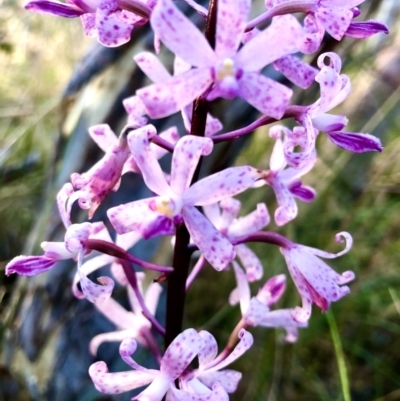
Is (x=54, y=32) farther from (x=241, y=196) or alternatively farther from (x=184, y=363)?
(x=184, y=363)

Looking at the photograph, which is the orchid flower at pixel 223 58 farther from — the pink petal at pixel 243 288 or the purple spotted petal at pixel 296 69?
the pink petal at pixel 243 288

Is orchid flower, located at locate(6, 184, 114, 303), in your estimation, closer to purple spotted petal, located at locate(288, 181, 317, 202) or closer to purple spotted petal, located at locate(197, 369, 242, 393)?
purple spotted petal, located at locate(197, 369, 242, 393)

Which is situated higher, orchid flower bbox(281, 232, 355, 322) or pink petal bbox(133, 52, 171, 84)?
pink petal bbox(133, 52, 171, 84)

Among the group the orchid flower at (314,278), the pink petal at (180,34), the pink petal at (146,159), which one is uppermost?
the pink petal at (180,34)

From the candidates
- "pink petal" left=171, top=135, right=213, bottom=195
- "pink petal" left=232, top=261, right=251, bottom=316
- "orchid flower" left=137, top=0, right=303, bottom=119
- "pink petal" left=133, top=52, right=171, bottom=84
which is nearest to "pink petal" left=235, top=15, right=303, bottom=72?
"orchid flower" left=137, top=0, right=303, bottom=119

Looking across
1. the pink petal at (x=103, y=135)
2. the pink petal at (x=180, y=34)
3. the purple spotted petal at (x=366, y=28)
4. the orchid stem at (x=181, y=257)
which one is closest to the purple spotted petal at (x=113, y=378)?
the orchid stem at (x=181, y=257)

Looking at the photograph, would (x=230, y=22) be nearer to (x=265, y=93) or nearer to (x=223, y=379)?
(x=265, y=93)

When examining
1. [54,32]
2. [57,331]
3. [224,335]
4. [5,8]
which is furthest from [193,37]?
[54,32]

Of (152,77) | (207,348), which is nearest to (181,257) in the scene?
(207,348)
